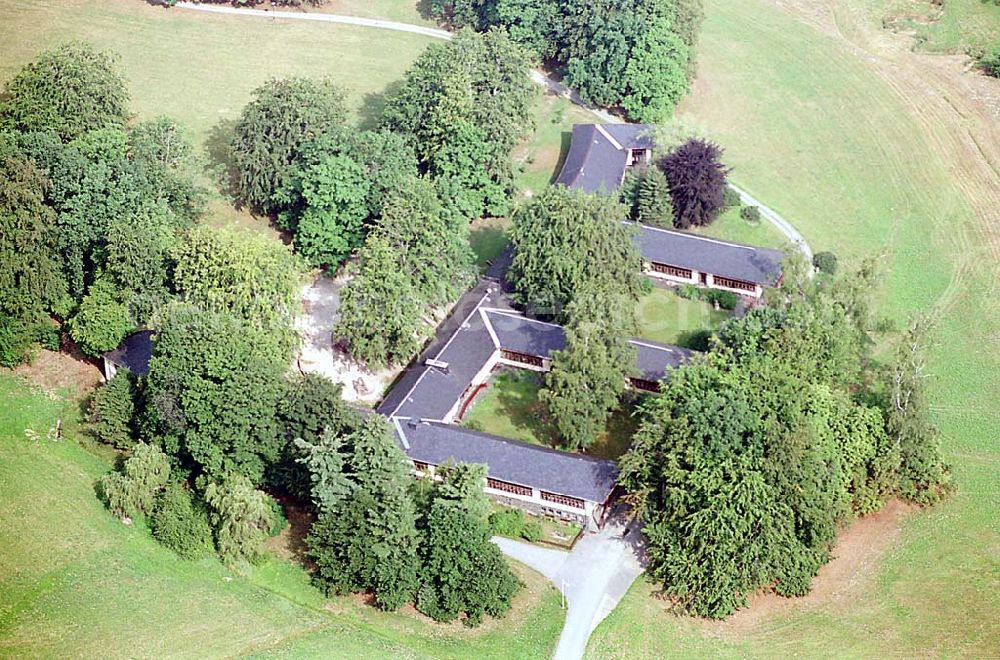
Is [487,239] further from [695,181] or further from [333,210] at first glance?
[695,181]

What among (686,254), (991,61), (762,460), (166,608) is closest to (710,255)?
(686,254)

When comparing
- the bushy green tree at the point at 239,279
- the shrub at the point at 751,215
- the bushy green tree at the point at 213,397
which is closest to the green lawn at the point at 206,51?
the bushy green tree at the point at 239,279

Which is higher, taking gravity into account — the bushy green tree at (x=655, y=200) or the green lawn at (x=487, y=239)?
the bushy green tree at (x=655, y=200)

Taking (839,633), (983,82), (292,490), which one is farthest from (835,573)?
(983,82)

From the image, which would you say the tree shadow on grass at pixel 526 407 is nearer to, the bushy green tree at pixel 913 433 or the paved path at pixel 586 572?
the paved path at pixel 586 572

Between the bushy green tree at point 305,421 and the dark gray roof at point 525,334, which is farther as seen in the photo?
the dark gray roof at point 525,334
